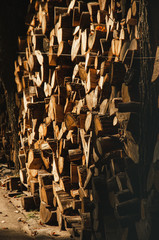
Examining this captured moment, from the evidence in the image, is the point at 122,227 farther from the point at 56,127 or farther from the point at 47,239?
the point at 56,127

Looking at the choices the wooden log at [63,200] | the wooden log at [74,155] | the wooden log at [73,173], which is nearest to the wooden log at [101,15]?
the wooden log at [74,155]

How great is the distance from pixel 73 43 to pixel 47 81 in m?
0.78

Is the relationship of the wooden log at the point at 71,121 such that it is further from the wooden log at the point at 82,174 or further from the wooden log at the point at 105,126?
the wooden log at the point at 105,126

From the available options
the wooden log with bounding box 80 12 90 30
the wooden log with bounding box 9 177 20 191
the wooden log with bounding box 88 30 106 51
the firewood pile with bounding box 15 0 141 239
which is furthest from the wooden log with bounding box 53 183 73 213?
the wooden log with bounding box 9 177 20 191

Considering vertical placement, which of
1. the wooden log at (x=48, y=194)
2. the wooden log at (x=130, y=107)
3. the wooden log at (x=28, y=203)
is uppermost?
the wooden log at (x=130, y=107)

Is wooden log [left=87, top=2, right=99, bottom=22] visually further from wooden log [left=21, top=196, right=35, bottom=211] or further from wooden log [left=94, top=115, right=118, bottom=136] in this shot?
wooden log [left=21, top=196, right=35, bottom=211]

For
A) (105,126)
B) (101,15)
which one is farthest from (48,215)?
(101,15)

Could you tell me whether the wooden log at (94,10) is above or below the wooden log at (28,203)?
above

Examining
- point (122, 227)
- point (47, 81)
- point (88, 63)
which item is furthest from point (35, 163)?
point (122, 227)

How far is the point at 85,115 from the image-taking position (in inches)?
113

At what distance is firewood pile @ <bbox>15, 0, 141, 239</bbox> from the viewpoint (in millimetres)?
2086

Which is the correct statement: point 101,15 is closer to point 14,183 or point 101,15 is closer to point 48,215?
point 48,215

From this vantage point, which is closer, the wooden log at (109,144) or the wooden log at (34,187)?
the wooden log at (109,144)

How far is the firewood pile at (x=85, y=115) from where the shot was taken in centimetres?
209
